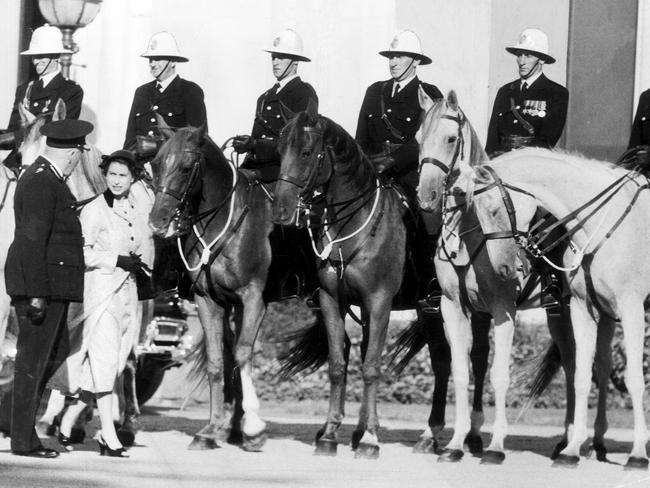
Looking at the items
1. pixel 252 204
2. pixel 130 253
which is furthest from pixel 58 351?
pixel 252 204

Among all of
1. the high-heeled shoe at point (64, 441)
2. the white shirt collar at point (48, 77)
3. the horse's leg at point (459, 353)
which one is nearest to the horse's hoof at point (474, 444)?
the horse's leg at point (459, 353)

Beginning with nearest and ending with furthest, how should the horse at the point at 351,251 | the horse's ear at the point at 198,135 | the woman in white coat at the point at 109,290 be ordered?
the woman in white coat at the point at 109,290, the horse at the point at 351,251, the horse's ear at the point at 198,135

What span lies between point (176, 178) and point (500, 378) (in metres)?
2.69

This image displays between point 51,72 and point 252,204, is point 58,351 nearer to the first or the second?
point 252,204

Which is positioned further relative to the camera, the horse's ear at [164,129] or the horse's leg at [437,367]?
the horse's leg at [437,367]

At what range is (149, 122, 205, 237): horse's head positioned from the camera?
1402 cm

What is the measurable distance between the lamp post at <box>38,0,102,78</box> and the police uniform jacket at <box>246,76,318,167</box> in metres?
3.34

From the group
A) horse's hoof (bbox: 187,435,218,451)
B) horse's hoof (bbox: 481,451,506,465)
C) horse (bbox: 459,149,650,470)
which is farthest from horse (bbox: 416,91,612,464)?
horse's hoof (bbox: 187,435,218,451)

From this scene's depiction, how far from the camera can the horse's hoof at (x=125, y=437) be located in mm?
14513

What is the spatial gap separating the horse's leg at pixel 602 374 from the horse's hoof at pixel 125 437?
3361mm

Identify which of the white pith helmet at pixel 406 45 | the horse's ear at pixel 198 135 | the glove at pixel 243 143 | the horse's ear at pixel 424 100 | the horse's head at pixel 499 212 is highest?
the white pith helmet at pixel 406 45

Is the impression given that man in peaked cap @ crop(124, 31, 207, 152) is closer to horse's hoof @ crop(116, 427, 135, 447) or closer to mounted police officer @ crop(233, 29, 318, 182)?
mounted police officer @ crop(233, 29, 318, 182)

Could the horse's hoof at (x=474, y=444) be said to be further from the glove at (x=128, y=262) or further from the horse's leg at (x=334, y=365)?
the glove at (x=128, y=262)

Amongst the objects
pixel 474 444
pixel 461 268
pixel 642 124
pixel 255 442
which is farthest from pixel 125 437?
pixel 642 124
